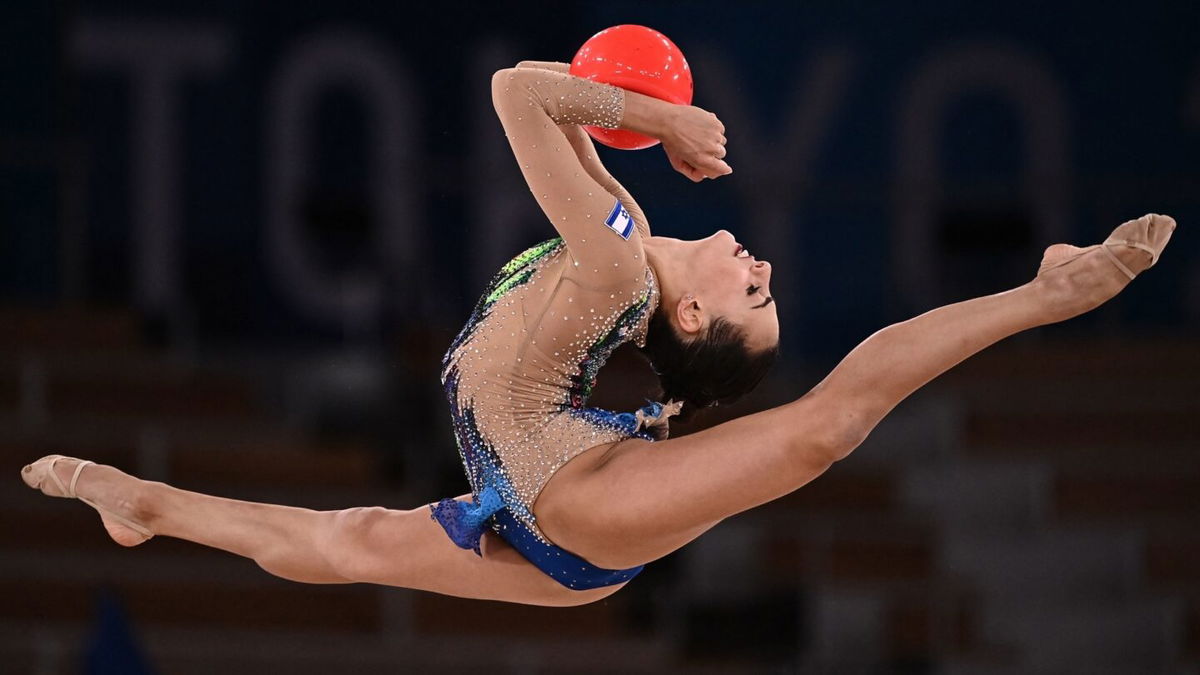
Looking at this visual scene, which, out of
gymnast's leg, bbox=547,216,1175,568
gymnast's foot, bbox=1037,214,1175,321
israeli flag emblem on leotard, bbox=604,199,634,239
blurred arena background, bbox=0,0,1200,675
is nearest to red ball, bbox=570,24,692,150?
israeli flag emblem on leotard, bbox=604,199,634,239

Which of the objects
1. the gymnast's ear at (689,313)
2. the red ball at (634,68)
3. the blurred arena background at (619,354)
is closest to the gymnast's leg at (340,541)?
the gymnast's ear at (689,313)

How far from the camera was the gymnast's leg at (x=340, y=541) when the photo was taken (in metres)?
3.35

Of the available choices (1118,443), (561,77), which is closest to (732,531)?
(1118,443)

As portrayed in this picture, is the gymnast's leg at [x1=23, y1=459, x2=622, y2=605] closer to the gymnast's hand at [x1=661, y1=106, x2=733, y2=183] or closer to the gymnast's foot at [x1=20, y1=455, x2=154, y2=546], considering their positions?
the gymnast's foot at [x1=20, y1=455, x2=154, y2=546]

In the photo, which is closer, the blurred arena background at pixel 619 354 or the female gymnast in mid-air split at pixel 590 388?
the female gymnast in mid-air split at pixel 590 388

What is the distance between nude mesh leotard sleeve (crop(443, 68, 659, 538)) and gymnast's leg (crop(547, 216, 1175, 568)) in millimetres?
196

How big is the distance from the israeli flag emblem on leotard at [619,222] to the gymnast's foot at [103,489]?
1.30m

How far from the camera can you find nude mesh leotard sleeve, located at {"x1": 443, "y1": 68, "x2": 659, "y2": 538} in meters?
2.91

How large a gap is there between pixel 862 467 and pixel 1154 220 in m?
3.54

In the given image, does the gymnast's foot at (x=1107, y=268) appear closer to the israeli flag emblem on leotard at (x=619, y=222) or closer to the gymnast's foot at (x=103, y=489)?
the israeli flag emblem on leotard at (x=619, y=222)

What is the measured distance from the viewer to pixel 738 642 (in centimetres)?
585

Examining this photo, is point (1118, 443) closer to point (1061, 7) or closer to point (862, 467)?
point (862, 467)

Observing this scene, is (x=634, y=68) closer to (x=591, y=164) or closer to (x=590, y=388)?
(x=591, y=164)

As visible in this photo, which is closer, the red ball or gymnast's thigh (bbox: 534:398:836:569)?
gymnast's thigh (bbox: 534:398:836:569)
